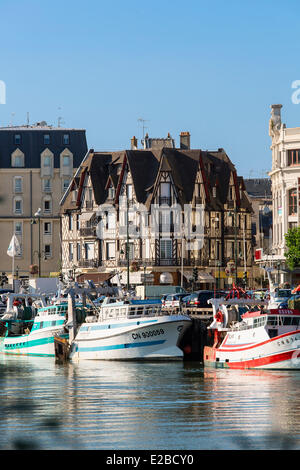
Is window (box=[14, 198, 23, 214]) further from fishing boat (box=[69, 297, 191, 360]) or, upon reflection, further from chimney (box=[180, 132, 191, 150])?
fishing boat (box=[69, 297, 191, 360])

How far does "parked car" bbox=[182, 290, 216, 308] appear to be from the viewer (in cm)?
8412

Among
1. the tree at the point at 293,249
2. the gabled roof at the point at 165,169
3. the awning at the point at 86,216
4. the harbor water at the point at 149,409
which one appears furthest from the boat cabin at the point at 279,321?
the awning at the point at 86,216

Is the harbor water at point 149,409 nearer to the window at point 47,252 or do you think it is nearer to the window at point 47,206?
the window at point 47,252

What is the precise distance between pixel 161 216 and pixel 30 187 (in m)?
27.5

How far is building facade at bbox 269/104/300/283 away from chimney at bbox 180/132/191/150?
14.5 meters

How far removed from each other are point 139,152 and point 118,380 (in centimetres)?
7678

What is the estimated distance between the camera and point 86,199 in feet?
445

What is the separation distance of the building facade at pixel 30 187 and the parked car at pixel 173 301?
60446 mm

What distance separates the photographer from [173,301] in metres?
83.9

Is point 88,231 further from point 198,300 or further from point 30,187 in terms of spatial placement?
point 198,300
